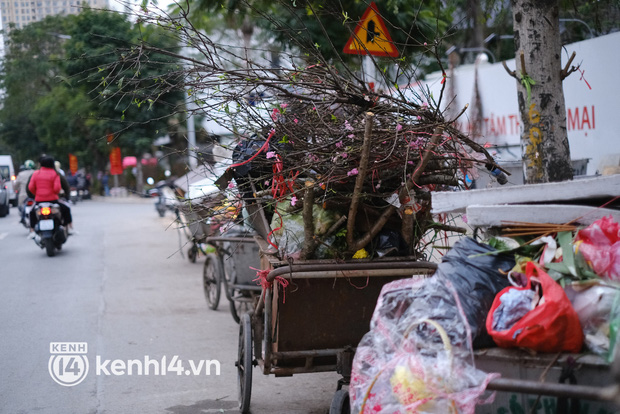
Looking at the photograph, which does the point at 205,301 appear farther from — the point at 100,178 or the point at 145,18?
the point at 100,178

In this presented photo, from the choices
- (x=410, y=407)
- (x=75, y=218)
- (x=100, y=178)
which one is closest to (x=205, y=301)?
(x=410, y=407)

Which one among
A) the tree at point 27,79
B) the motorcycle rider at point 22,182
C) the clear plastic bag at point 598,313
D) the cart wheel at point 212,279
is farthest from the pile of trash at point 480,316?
the tree at point 27,79

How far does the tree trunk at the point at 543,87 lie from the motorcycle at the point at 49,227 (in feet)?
33.5

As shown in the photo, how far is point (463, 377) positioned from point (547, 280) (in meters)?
0.52

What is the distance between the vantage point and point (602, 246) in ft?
9.66

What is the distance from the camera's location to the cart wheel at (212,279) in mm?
8406

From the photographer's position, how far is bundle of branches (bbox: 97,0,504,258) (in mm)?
4281

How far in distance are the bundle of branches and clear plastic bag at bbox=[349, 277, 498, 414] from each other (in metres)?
1.09

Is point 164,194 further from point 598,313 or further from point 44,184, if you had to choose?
point 598,313

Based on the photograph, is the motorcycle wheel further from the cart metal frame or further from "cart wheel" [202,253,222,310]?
the cart metal frame

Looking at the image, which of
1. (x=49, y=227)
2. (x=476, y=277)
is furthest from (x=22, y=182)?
(x=476, y=277)

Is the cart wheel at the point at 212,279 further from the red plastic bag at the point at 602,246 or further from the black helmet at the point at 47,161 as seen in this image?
the red plastic bag at the point at 602,246

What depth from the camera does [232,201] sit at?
498 cm

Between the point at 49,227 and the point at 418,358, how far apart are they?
1152 cm
